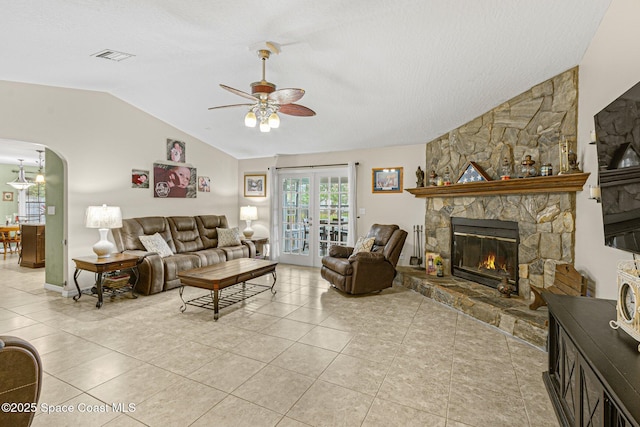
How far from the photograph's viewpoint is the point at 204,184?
259 inches

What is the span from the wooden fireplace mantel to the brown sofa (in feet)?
12.4

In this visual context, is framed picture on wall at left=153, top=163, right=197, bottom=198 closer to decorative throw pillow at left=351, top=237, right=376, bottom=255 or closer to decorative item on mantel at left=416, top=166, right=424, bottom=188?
decorative throw pillow at left=351, top=237, right=376, bottom=255

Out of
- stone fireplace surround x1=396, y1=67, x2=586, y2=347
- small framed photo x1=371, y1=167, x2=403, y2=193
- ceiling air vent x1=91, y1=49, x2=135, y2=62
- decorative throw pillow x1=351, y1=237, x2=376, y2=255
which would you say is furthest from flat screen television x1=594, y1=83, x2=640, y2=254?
ceiling air vent x1=91, y1=49, x2=135, y2=62

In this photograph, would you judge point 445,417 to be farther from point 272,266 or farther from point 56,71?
point 56,71

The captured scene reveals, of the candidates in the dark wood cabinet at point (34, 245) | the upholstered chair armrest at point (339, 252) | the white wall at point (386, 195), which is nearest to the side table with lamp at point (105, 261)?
the dark wood cabinet at point (34, 245)

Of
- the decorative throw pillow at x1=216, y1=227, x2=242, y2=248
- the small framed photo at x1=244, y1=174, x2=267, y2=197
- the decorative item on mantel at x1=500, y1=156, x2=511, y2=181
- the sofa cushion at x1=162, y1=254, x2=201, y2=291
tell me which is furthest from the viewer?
the small framed photo at x1=244, y1=174, x2=267, y2=197

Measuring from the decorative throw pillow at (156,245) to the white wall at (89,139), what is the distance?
2.16ft

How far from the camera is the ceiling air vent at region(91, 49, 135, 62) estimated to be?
327 cm

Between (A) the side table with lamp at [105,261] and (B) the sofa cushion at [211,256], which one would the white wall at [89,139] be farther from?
(B) the sofa cushion at [211,256]

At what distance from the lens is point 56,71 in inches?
145

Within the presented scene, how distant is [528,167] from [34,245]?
8.40 m

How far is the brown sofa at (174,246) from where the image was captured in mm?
4500

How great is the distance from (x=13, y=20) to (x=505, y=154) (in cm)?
516

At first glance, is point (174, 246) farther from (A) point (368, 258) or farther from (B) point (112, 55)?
(A) point (368, 258)
